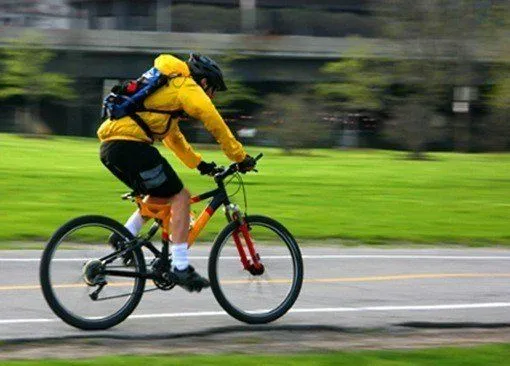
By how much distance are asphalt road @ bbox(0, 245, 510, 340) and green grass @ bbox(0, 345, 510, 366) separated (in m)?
1.13

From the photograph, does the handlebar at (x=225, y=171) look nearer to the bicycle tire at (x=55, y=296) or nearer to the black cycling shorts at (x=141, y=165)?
the black cycling shorts at (x=141, y=165)

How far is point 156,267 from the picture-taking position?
8.90 m

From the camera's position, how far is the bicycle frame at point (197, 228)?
880 centimetres

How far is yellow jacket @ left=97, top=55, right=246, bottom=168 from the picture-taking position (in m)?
8.52

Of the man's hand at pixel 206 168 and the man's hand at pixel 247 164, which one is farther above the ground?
the man's hand at pixel 247 164

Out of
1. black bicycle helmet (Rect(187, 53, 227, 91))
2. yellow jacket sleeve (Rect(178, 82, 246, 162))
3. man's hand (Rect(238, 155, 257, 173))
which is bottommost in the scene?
man's hand (Rect(238, 155, 257, 173))

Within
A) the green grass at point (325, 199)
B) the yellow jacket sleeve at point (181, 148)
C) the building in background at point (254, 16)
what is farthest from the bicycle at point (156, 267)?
the building in background at point (254, 16)

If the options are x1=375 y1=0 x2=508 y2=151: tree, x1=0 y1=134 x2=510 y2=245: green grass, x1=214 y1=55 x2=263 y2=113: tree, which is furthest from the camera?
x1=214 y1=55 x2=263 y2=113: tree

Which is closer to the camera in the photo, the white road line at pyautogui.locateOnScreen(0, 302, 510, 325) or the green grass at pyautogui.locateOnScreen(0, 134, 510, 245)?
the white road line at pyautogui.locateOnScreen(0, 302, 510, 325)

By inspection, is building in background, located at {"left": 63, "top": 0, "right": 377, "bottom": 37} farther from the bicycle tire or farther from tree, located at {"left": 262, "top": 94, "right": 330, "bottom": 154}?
the bicycle tire

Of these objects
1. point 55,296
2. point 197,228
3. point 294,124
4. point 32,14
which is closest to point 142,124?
point 197,228

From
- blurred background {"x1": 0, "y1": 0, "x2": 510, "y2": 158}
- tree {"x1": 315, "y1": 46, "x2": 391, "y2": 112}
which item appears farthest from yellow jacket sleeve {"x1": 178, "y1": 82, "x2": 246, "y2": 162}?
tree {"x1": 315, "y1": 46, "x2": 391, "y2": 112}

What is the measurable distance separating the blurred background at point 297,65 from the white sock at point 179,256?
30.6 meters

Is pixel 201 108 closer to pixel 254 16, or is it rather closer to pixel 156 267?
pixel 156 267
